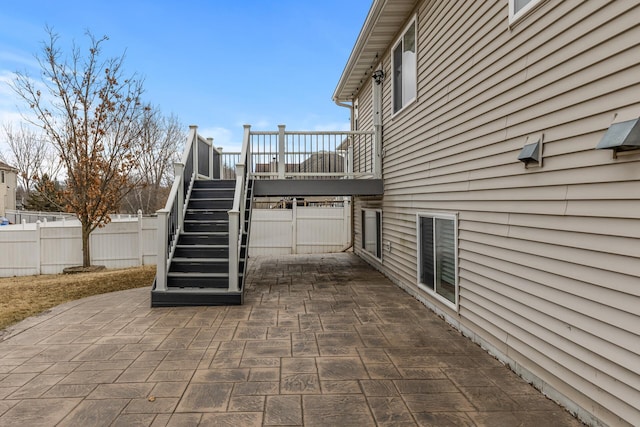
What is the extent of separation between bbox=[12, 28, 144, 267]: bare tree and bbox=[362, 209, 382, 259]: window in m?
6.69

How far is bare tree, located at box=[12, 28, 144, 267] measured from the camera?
9625 millimetres

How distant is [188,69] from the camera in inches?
786

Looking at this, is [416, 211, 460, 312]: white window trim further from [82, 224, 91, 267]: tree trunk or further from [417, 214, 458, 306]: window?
[82, 224, 91, 267]: tree trunk

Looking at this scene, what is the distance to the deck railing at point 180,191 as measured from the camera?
16.8 ft

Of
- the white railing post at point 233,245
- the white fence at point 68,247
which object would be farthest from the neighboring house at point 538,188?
the white fence at point 68,247

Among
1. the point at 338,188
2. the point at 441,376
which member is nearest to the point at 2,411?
the point at 441,376

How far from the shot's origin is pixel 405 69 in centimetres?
606

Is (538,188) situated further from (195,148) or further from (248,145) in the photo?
(195,148)

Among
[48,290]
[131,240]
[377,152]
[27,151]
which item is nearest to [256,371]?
[377,152]

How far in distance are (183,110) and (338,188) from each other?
57.8 ft

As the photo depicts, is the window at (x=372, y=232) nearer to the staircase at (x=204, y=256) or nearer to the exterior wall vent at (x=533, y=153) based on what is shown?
the staircase at (x=204, y=256)

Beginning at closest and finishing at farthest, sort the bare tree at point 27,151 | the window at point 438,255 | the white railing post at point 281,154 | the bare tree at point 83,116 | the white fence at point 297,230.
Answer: the window at point 438,255 < the white railing post at point 281,154 < the bare tree at point 83,116 < the white fence at point 297,230 < the bare tree at point 27,151

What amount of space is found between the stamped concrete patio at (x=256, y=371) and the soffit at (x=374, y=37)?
4338 millimetres

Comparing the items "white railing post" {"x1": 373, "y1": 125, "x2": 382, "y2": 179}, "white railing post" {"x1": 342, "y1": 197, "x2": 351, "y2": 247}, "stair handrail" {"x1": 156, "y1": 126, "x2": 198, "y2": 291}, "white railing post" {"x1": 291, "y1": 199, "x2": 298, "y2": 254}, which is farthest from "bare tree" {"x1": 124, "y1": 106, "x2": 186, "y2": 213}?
"white railing post" {"x1": 373, "y1": 125, "x2": 382, "y2": 179}
